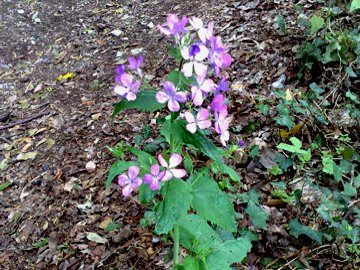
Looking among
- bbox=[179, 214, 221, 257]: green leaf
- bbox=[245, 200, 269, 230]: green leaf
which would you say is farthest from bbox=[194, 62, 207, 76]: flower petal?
bbox=[245, 200, 269, 230]: green leaf

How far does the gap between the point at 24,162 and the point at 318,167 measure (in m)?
2.15

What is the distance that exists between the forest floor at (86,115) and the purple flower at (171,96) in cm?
134

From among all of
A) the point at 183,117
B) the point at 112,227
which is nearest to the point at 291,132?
the point at 112,227

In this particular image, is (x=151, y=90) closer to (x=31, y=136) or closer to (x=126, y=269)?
(x=126, y=269)

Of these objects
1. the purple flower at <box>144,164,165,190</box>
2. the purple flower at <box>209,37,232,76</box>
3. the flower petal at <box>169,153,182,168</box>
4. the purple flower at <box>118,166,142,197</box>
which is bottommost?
the purple flower at <box>118,166,142,197</box>

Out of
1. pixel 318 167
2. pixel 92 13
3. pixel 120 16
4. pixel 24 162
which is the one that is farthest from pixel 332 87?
pixel 92 13

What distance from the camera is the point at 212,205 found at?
70.2 inches

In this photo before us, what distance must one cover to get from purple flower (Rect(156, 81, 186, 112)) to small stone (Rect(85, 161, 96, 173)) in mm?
1978

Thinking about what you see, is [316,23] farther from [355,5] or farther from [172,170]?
[172,170]

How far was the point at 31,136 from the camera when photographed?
3.96m

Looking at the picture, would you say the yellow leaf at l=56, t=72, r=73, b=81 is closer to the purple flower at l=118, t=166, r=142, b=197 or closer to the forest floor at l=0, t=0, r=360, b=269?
the forest floor at l=0, t=0, r=360, b=269

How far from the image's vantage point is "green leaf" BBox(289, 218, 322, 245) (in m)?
2.47

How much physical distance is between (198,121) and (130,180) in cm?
31

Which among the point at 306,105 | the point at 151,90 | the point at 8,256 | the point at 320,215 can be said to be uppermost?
the point at 151,90
